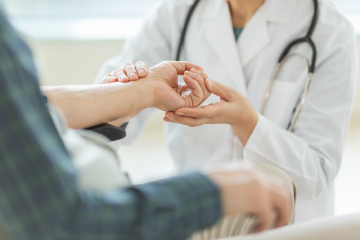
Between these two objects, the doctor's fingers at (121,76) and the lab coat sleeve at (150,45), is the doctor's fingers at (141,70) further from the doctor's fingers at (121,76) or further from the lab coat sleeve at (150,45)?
the lab coat sleeve at (150,45)

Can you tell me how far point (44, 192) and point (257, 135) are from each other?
1.95ft

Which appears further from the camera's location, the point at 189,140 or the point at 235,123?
the point at 189,140

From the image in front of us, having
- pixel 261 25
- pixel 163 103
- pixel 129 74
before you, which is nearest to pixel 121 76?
pixel 129 74

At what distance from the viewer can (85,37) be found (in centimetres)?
196

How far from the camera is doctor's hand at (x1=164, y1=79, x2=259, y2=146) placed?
2.45 ft

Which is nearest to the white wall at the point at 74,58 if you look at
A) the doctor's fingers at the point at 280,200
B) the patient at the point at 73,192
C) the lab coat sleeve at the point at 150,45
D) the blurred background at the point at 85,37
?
the blurred background at the point at 85,37

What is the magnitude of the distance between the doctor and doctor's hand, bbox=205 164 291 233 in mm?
387

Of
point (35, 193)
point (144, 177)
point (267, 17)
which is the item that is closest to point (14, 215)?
point (35, 193)

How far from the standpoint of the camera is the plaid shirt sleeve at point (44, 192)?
30 centimetres

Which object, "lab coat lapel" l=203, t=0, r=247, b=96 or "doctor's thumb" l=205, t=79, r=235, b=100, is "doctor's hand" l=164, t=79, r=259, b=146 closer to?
"doctor's thumb" l=205, t=79, r=235, b=100

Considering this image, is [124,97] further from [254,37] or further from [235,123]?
[254,37]

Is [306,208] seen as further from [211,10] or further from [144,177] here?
[144,177]

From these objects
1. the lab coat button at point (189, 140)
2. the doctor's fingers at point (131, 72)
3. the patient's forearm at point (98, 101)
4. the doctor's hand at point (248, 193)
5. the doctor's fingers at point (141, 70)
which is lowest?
the lab coat button at point (189, 140)

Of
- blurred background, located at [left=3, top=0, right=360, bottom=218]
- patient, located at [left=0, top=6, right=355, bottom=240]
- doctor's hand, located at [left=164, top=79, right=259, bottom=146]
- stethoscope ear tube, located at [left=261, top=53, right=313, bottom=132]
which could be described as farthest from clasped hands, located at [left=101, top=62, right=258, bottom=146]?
blurred background, located at [left=3, top=0, right=360, bottom=218]
